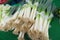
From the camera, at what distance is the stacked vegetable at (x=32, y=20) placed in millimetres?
1169

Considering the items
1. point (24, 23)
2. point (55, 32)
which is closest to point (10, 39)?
point (24, 23)

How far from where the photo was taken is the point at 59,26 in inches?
46.5

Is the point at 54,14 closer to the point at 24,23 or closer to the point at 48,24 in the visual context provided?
the point at 48,24

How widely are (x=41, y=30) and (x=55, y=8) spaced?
137mm

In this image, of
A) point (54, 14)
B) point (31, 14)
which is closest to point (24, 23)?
point (31, 14)

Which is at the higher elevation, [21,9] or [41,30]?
[21,9]

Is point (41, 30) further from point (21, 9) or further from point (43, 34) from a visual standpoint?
point (21, 9)

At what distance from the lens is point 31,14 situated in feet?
3.92

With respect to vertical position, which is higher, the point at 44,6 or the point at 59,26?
the point at 44,6

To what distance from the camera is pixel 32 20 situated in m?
1.18

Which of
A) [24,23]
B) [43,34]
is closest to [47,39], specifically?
[43,34]

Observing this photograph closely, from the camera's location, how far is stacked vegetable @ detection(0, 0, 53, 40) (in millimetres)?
1169

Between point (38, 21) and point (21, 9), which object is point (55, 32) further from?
point (21, 9)

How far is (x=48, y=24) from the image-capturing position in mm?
1182
